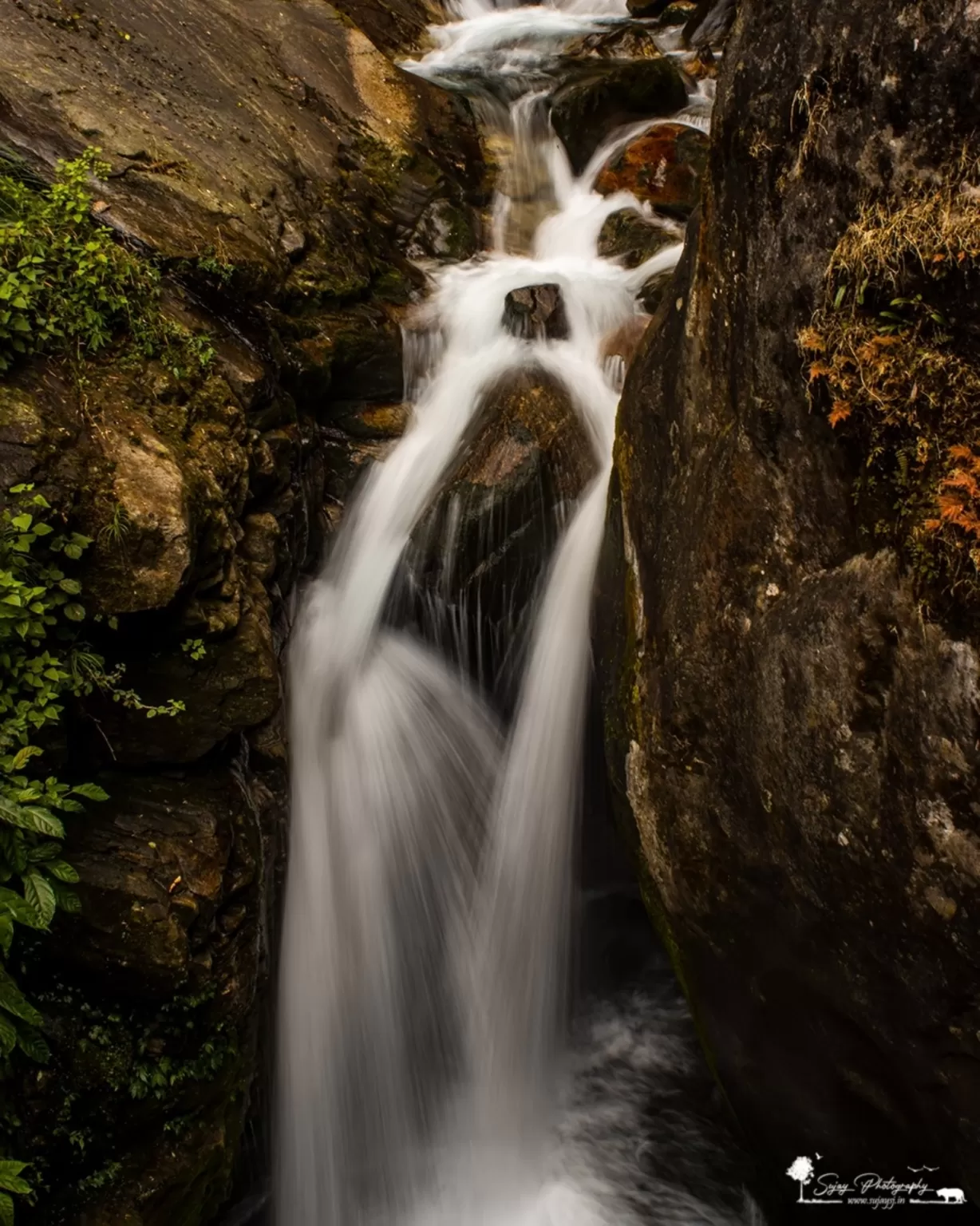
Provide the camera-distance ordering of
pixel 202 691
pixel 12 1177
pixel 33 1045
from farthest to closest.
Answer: pixel 202 691 < pixel 33 1045 < pixel 12 1177

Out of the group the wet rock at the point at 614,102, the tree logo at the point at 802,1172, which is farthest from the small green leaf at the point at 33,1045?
the wet rock at the point at 614,102

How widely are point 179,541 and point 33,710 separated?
92 centimetres

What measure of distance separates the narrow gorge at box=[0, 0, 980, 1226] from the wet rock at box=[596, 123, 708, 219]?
215cm

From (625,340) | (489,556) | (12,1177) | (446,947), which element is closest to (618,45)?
(625,340)

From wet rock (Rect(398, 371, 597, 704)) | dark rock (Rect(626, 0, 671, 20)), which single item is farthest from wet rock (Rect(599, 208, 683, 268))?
dark rock (Rect(626, 0, 671, 20))

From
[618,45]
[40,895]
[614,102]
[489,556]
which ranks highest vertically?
[618,45]

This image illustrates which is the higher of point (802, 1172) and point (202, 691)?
point (202, 691)

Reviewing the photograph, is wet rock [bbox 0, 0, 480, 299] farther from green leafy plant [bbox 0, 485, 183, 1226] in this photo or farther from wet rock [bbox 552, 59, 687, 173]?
green leafy plant [bbox 0, 485, 183, 1226]

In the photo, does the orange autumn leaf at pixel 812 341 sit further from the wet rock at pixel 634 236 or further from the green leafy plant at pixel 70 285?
the wet rock at pixel 634 236

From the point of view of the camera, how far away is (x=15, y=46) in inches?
213

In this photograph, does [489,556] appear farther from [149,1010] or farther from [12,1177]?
[12,1177]

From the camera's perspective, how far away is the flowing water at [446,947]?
408cm

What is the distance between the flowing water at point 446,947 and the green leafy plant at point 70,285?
188cm

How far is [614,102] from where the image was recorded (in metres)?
9.28
